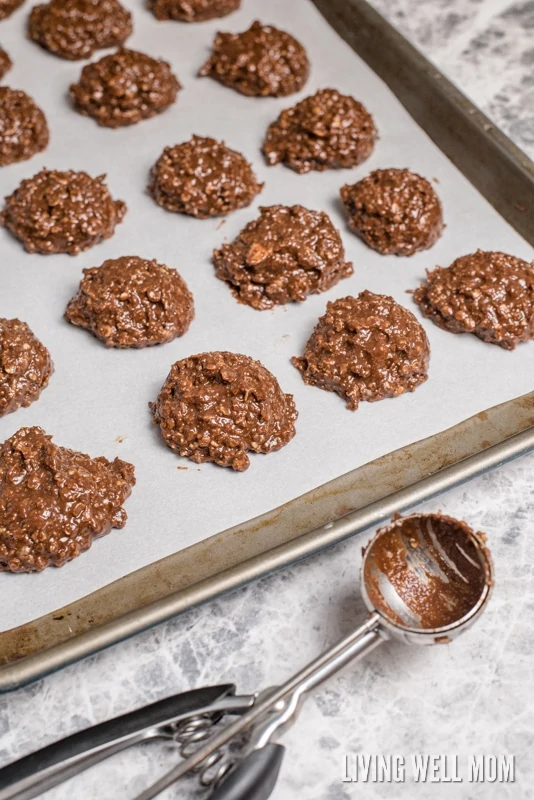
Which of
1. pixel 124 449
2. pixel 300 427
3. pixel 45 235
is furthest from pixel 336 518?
pixel 45 235

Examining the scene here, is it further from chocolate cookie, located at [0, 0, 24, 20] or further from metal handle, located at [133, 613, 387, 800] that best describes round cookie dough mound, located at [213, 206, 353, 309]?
chocolate cookie, located at [0, 0, 24, 20]

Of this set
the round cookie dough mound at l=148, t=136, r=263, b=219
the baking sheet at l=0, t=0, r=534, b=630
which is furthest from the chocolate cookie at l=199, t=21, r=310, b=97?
the round cookie dough mound at l=148, t=136, r=263, b=219

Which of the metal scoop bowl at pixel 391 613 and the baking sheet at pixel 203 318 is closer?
the metal scoop bowl at pixel 391 613

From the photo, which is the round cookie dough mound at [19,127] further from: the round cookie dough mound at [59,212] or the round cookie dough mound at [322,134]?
the round cookie dough mound at [322,134]

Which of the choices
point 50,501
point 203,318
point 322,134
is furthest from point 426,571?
point 322,134

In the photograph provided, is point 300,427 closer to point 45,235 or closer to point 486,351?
point 486,351

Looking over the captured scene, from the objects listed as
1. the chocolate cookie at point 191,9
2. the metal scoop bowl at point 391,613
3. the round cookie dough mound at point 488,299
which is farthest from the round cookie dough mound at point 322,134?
the metal scoop bowl at point 391,613
